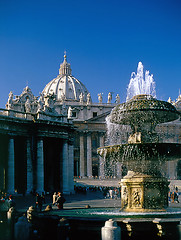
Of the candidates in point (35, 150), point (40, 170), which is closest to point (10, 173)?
point (40, 170)

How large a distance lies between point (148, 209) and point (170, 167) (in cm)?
6472

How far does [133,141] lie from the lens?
14633 mm

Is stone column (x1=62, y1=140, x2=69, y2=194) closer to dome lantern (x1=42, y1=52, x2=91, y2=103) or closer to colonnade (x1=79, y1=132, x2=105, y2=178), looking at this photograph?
colonnade (x1=79, y1=132, x2=105, y2=178)

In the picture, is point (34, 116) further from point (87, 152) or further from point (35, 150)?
point (87, 152)

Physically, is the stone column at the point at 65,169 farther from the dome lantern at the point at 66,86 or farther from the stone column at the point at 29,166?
the dome lantern at the point at 66,86

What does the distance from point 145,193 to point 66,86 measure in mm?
101923

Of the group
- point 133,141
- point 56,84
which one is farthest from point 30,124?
point 56,84

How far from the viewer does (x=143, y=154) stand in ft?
44.9

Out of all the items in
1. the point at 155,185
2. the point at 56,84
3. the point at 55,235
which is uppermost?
the point at 56,84

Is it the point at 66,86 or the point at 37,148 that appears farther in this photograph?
the point at 66,86

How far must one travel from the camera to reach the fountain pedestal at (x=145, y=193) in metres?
13.4

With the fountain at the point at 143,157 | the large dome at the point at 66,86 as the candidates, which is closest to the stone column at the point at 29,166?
the fountain at the point at 143,157

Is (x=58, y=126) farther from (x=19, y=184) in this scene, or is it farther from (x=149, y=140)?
(x=149, y=140)

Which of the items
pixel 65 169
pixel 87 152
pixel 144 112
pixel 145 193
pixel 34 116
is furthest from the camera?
pixel 87 152
